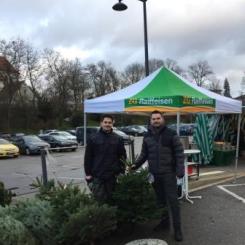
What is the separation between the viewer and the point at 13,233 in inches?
221

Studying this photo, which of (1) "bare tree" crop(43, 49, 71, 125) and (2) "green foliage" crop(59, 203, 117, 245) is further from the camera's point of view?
(1) "bare tree" crop(43, 49, 71, 125)

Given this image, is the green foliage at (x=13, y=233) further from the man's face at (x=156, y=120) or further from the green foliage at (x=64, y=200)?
the man's face at (x=156, y=120)

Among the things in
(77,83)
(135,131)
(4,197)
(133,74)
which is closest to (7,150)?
(4,197)

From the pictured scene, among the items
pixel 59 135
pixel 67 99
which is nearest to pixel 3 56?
pixel 67 99

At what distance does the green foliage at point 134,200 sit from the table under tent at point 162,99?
3032 millimetres

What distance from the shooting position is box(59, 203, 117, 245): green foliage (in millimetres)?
5758

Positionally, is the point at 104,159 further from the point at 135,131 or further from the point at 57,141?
the point at 135,131

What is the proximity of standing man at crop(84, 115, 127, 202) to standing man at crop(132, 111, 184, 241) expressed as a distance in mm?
466

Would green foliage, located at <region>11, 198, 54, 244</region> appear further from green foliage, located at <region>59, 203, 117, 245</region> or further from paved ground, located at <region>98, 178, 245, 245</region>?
paved ground, located at <region>98, 178, 245, 245</region>

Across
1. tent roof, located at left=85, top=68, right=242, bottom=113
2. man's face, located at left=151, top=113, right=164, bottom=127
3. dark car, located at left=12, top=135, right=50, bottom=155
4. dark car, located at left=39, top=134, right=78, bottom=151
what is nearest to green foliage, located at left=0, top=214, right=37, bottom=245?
man's face, located at left=151, top=113, right=164, bottom=127

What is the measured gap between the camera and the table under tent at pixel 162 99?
374 inches

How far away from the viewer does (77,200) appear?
6.18 meters

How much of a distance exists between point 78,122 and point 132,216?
6922 cm

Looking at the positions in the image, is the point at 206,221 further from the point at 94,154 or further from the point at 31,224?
the point at 31,224
